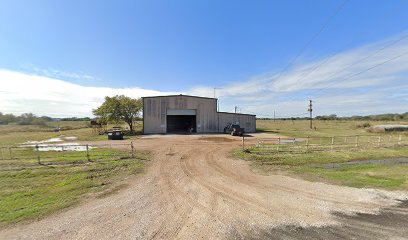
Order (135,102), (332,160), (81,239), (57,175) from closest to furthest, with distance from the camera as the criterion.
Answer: (81,239)
(57,175)
(332,160)
(135,102)

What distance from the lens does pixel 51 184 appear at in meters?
9.42

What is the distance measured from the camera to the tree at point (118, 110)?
35.9m

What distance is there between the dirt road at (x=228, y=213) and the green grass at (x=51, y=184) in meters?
0.92

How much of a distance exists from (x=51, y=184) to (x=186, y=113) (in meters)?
27.2

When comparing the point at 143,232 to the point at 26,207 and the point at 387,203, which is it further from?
the point at 387,203

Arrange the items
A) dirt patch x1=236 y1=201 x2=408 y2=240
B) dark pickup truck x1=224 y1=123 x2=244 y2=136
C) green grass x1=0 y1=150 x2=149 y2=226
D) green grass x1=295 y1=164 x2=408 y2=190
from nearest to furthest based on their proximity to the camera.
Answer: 1. dirt patch x1=236 y1=201 x2=408 y2=240
2. green grass x1=0 y1=150 x2=149 y2=226
3. green grass x1=295 y1=164 x2=408 y2=190
4. dark pickup truck x1=224 y1=123 x2=244 y2=136

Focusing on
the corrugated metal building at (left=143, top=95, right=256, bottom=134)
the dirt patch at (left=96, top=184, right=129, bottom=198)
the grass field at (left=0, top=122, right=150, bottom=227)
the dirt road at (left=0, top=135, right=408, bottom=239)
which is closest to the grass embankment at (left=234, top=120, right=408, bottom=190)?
the dirt road at (left=0, top=135, right=408, bottom=239)

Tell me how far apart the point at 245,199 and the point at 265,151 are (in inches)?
425

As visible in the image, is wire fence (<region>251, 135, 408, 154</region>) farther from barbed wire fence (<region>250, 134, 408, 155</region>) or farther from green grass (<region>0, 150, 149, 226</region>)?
green grass (<region>0, 150, 149, 226</region>)

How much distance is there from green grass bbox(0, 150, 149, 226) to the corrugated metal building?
21049 mm

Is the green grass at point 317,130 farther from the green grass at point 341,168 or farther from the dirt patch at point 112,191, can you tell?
the dirt patch at point 112,191

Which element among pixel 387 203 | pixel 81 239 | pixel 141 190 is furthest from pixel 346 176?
pixel 81 239

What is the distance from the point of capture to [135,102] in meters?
38.0

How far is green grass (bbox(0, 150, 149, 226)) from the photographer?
690 centimetres
